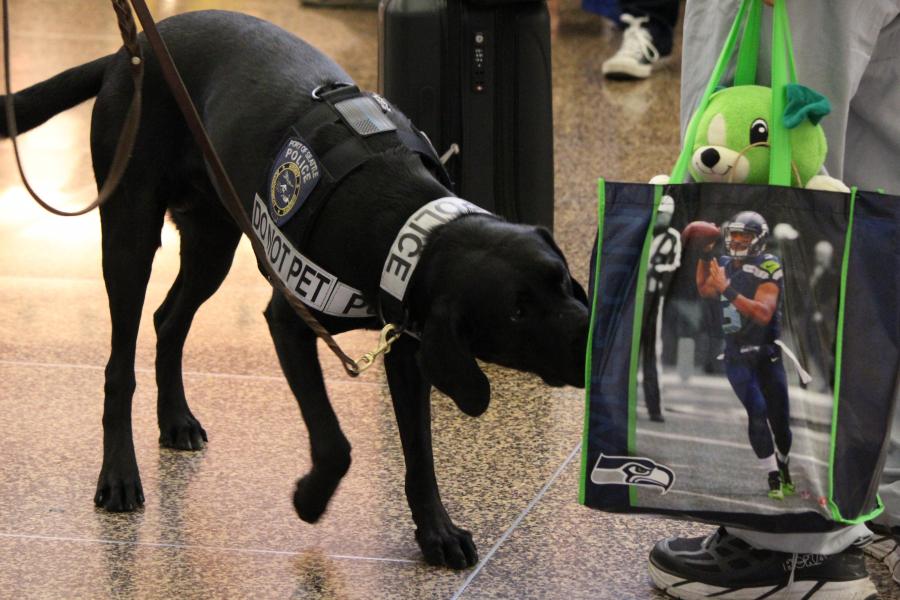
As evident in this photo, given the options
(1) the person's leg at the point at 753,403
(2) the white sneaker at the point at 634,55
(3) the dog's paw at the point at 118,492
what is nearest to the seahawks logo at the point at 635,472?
(1) the person's leg at the point at 753,403

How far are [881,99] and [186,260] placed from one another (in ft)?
5.64

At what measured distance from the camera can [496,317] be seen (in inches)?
95.7

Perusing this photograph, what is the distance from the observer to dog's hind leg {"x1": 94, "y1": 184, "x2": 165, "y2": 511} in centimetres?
307

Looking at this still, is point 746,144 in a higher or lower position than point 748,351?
higher

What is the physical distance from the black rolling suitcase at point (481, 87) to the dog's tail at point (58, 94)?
46.6 inches

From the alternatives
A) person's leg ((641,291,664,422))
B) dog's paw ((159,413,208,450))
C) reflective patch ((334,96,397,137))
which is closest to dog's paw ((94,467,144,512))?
dog's paw ((159,413,208,450))

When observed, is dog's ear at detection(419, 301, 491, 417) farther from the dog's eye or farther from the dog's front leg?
the dog's eye

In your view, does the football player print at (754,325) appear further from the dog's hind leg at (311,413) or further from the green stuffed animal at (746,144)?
the dog's hind leg at (311,413)

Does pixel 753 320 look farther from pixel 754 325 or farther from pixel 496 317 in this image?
pixel 496 317

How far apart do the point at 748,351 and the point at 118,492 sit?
1.53m

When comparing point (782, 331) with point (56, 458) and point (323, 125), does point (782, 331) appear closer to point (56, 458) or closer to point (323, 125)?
point (323, 125)

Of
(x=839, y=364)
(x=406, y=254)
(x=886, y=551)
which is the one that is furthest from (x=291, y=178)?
(x=886, y=551)

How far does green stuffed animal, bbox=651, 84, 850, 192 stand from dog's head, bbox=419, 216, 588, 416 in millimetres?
283

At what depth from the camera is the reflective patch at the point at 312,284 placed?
2646 mm
